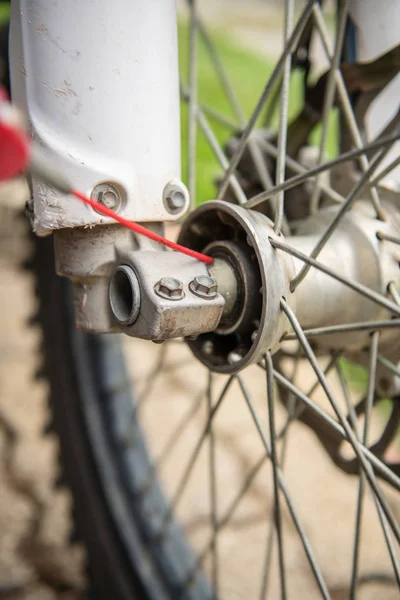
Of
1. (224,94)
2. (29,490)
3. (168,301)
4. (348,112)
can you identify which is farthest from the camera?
(224,94)

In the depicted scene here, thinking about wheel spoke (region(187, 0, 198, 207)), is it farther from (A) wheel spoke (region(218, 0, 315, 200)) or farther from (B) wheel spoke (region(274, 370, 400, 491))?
(B) wheel spoke (region(274, 370, 400, 491))

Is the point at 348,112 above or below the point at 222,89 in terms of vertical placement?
below

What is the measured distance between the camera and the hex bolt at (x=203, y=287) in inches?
14.3

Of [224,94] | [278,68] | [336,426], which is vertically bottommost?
[336,426]

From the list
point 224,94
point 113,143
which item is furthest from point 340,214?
point 224,94

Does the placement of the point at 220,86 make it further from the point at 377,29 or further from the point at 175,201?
the point at 175,201

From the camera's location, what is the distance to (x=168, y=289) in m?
0.35

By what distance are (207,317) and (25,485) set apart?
2.02 feet

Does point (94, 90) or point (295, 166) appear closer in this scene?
point (94, 90)

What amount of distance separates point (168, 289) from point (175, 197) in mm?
74

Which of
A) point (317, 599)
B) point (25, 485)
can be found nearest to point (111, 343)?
point (25, 485)

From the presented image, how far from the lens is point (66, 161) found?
0.37m

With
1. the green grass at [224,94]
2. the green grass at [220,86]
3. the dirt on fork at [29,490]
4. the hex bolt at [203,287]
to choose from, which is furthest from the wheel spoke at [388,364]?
the green grass at [220,86]

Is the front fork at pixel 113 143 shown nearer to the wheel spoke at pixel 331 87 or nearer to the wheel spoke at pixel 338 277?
the wheel spoke at pixel 338 277
